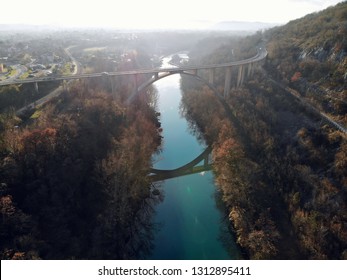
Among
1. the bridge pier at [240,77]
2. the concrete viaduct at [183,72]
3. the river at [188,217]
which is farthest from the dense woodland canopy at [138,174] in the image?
the bridge pier at [240,77]

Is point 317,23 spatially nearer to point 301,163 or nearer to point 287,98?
point 287,98

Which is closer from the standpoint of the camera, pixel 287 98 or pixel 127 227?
pixel 127 227

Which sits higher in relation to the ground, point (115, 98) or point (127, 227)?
point (115, 98)


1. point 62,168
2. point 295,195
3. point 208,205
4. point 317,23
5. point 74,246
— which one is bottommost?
point 208,205

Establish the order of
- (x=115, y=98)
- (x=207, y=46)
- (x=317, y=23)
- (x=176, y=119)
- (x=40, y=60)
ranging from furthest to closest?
(x=207, y=46) → (x=40, y=60) → (x=317, y=23) → (x=176, y=119) → (x=115, y=98)

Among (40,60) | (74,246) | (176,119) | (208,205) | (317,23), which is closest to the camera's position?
(74,246)

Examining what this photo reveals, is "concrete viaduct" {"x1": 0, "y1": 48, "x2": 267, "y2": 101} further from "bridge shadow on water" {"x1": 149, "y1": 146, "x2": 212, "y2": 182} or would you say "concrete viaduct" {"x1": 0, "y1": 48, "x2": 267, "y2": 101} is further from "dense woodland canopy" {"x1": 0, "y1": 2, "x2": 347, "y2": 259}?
"bridge shadow on water" {"x1": 149, "y1": 146, "x2": 212, "y2": 182}

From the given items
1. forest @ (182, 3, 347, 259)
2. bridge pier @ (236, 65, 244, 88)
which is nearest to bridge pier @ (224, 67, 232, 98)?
forest @ (182, 3, 347, 259)

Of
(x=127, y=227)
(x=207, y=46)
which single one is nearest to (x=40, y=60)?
(x=127, y=227)
